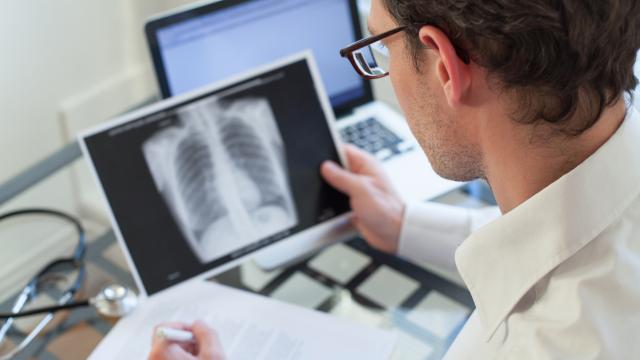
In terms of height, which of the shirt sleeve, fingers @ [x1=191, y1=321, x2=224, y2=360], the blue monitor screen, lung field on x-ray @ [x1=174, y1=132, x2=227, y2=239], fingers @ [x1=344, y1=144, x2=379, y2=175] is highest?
the blue monitor screen

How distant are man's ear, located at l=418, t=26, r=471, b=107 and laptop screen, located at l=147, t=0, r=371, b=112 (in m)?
0.51

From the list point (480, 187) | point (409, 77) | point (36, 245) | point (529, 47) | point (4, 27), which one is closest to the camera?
point (529, 47)

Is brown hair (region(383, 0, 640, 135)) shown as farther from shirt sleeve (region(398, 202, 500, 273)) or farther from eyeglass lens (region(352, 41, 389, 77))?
shirt sleeve (region(398, 202, 500, 273))

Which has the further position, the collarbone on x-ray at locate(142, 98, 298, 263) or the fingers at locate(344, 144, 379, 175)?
the fingers at locate(344, 144, 379, 175)

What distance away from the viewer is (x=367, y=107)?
4.16 ft

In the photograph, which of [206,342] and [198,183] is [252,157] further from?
[206,342]

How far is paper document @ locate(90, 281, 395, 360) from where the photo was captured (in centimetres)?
86

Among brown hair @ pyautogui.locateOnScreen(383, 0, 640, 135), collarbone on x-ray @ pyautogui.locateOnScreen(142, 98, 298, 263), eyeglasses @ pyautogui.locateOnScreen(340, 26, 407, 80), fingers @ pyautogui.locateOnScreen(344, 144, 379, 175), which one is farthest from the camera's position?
fingers @ pyautogui.locateOnScreen(344, 144, 379, 175)

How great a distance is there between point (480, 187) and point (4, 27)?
1002 millimetres

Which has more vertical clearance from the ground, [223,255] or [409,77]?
[409,77]

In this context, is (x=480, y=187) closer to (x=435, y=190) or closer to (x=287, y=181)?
(x=435, y=190)

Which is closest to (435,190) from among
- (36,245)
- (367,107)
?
(367,107)

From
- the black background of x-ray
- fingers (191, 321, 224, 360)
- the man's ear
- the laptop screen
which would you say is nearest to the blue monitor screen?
the laptop screen

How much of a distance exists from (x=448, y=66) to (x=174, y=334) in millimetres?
437
